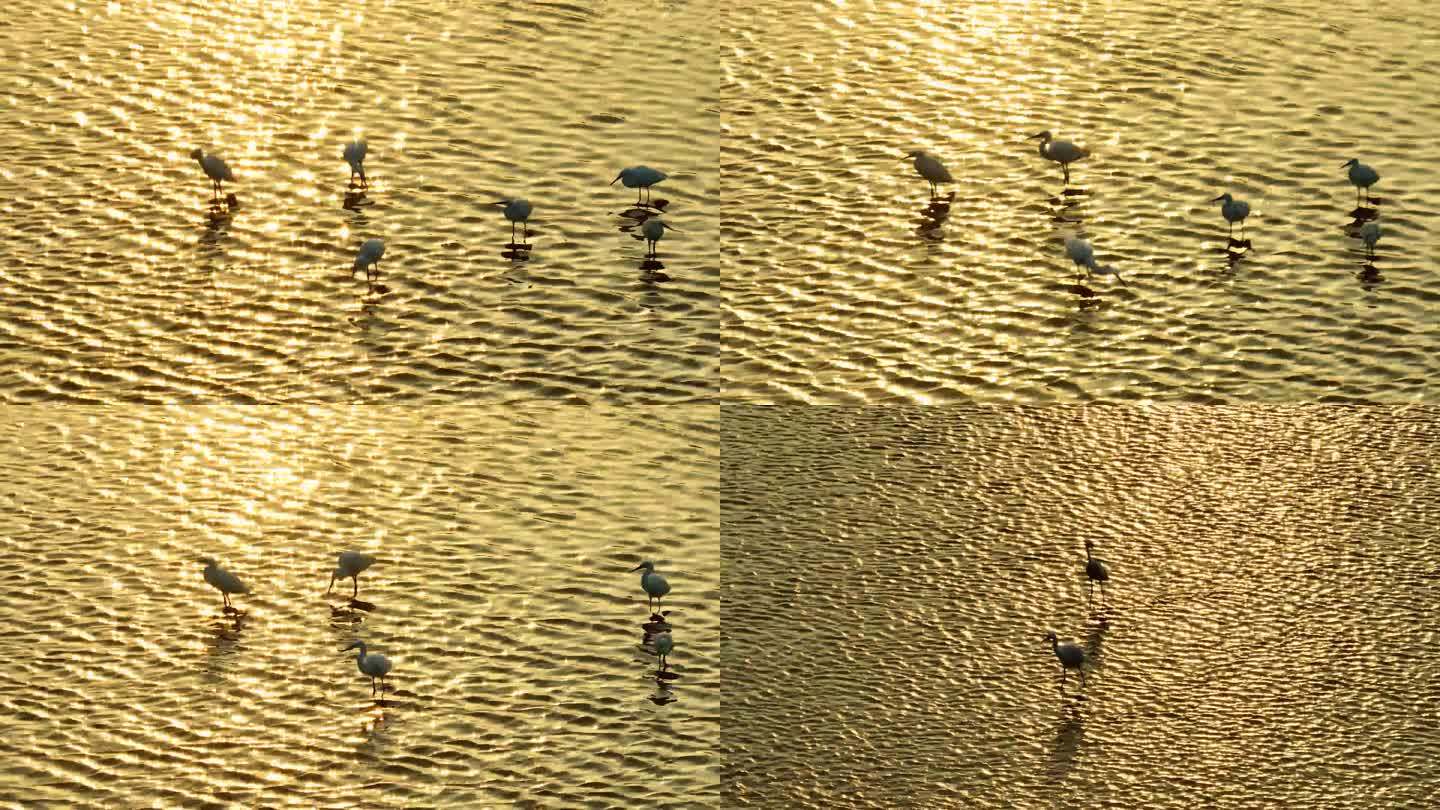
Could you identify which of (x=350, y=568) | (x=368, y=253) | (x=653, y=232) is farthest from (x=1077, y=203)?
(x=350, y=568)

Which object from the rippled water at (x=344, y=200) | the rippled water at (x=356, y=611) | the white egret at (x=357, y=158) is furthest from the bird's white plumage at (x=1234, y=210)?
the white egret at (x=357, y=158)

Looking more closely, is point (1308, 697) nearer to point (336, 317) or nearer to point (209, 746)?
point (209, 746)

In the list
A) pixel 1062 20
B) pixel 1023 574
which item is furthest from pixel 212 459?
pixel 1062 20

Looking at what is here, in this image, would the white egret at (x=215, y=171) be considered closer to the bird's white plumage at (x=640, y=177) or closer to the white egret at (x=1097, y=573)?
the bird's white plumage at (x=640, y=177)

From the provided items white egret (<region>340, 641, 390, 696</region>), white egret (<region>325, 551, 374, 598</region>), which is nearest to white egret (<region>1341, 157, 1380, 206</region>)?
white egret (<region>325, 551, 374, 598</region>)

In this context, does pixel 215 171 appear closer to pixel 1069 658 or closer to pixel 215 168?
pixel 215 168

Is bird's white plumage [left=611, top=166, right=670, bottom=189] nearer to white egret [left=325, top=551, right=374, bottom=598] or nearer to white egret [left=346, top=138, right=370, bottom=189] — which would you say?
white egret [left=346, top=138, right=370, bottom=189]
